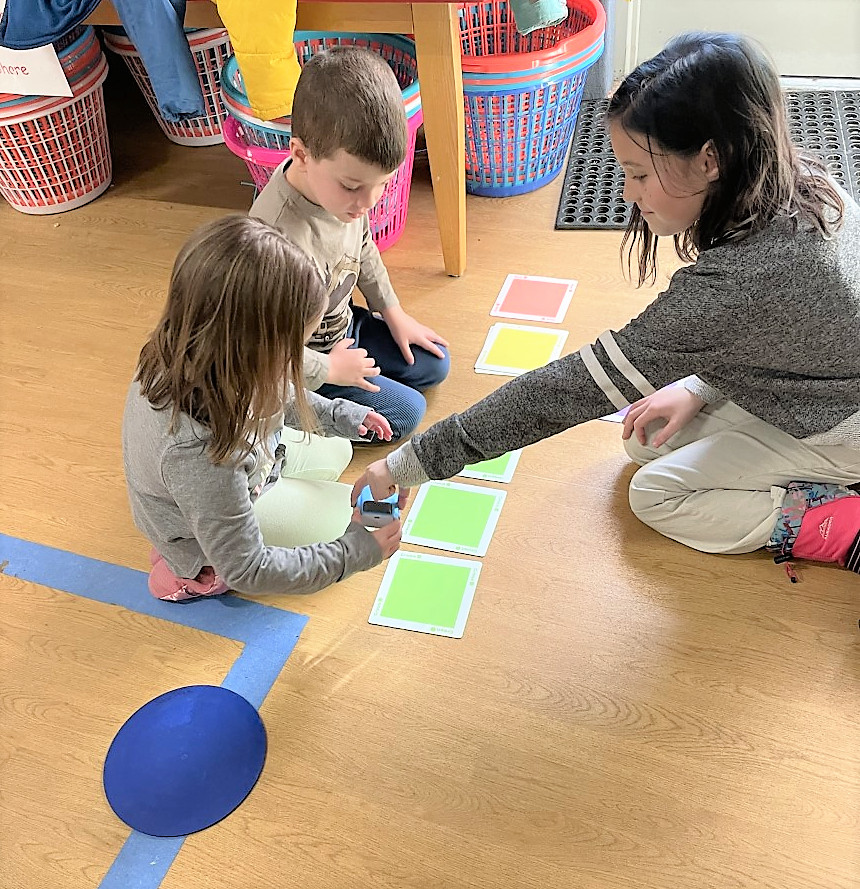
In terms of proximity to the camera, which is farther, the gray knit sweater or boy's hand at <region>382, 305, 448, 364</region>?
boy's hand at <region>382, 305, 448, 364</region>

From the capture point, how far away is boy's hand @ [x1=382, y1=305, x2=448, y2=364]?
1638 mm

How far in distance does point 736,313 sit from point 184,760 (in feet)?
2.94

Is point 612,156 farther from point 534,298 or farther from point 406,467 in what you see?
point 406,467

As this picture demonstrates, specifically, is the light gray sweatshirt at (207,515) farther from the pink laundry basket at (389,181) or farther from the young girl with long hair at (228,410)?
the pink laundry basket at (389,181)

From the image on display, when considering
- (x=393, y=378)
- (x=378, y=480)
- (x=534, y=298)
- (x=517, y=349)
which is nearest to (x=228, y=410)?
(x=378, y=480)

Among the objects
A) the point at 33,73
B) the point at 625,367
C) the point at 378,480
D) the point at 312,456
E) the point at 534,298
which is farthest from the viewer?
the point at 33,73

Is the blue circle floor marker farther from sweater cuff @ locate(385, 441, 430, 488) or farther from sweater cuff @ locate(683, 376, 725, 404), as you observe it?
sweater cuff @ locate(683, 376, 725, 404)

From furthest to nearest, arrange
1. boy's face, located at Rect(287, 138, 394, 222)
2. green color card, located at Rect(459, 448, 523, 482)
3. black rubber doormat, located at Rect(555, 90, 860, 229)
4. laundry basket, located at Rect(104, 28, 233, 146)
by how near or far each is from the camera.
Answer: laundry basket, located at Rect(104, 28, 233, 146)
black rubber doormat, located at Rect(555, 90, 860, 229)
green color card, located at Rect(459, 448, 523, 482)
boy's face, located at Rect(287, 138, 394, 222)

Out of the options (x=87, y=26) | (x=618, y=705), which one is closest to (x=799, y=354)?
(x=618, y=705)

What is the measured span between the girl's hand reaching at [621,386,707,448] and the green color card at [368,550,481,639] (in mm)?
324

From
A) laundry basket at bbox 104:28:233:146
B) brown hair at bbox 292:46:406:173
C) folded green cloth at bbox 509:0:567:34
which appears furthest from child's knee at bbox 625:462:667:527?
laundry basket at bbox 104:28:233:146

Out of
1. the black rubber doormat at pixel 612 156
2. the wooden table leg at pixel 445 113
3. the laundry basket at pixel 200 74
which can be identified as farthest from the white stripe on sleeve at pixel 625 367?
the laundry basket at pixel 200 74

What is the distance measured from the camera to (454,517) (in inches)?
57.7

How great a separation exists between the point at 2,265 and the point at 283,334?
1.44 metres
